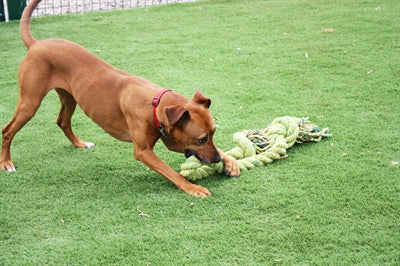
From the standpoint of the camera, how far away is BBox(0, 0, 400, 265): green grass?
352cm

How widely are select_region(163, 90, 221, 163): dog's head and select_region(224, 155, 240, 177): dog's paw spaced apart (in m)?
0.34

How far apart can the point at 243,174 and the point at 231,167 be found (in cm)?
13

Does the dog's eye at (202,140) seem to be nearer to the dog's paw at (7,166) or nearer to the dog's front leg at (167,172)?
the dog's front leg at (167,172)

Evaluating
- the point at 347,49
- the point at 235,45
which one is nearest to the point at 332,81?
the point at 347,49

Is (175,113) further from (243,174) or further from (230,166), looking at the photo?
(243,174)

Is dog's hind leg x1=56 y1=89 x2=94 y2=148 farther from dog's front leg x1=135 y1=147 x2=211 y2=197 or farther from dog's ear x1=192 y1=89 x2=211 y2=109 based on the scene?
dog's ear x1=192 y1=89 x2=211 y2=109

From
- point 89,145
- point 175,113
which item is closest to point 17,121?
point 89,145

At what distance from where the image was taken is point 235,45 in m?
7.93

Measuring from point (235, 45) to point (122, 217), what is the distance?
4620mm

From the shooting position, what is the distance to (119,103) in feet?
14.7

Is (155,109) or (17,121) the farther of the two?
(17,121)

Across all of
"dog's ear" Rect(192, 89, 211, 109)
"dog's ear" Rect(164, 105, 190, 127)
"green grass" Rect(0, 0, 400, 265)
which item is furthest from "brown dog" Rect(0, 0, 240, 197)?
"green grass" Rect(0, 0, 400, 265)

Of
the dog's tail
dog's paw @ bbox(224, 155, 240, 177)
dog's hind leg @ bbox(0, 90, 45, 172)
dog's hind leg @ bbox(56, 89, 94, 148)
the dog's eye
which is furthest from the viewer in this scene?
dog's hind leg @ bbox(56, 89, 94, 148)

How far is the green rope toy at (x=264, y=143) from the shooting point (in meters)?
4.44
